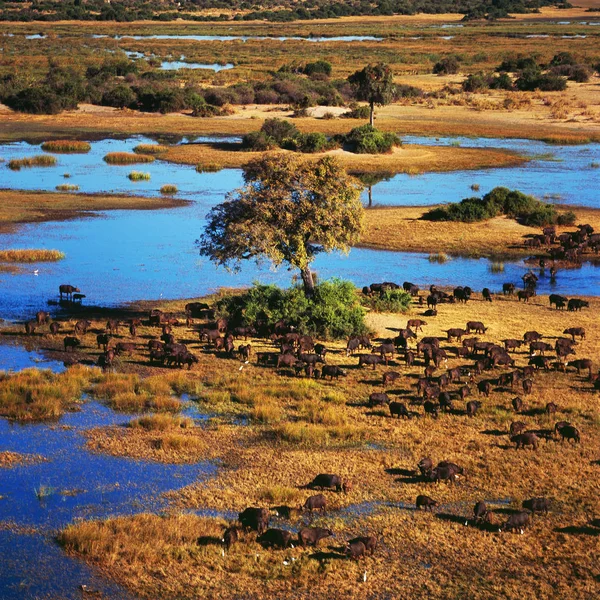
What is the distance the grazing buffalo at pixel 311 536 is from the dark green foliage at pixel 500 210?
26488mm

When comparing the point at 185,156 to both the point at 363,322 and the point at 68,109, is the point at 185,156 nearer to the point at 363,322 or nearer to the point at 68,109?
the point at 68,109

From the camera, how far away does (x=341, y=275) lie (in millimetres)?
33156

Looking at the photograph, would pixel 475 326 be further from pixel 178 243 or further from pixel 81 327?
pixel 178 243

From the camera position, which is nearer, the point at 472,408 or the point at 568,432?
the point at 568,432

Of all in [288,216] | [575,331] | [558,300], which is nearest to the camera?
[575,331]

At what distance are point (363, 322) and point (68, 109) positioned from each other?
50.5 meters

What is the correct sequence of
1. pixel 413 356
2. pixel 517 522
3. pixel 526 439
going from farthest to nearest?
pixel 413 356 < pixel 526 439 < pixel 517 522

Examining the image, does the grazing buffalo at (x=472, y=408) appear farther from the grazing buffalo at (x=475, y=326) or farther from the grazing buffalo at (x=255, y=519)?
the grazing buffalo at (x=255, y=519)

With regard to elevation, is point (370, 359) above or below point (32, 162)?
below

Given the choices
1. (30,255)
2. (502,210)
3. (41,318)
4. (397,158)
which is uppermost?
(397,158)

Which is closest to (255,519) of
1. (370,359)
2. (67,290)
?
(370,359)

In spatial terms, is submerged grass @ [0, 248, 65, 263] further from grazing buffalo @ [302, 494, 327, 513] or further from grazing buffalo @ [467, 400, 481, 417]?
grazing buffalo @ [302, 494, 327, 513]

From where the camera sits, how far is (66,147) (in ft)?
189

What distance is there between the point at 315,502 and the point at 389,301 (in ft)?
43.1
